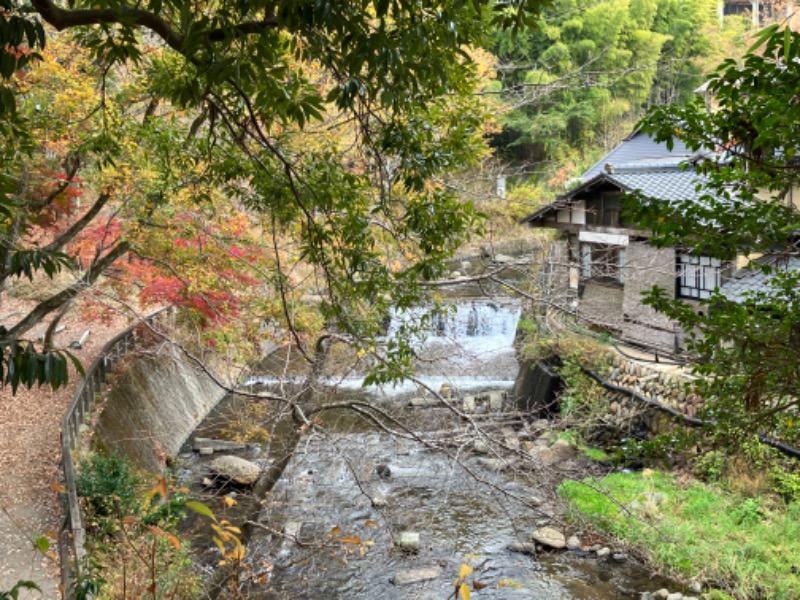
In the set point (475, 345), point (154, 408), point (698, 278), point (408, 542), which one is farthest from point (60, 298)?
point (475, 345)

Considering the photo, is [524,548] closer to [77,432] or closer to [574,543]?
[574,543]

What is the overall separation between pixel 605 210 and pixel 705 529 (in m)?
9.46

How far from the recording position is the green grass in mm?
9258

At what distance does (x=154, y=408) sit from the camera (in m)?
14.8

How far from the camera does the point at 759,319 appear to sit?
5.02m

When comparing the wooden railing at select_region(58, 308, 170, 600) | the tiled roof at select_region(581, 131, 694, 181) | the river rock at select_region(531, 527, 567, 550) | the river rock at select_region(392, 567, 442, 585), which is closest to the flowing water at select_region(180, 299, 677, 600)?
the river rock at select_region(392, 567, 442, 585)

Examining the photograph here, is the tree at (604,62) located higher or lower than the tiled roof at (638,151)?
higher

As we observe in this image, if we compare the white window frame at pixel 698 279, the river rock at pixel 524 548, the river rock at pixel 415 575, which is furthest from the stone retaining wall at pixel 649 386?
the river rock at pixel 415 575

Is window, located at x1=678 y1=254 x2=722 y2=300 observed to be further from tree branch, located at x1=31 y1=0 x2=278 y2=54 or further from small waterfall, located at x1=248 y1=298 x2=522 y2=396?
tree branch, located at x1=31 y1=0 x2=278 y2=54

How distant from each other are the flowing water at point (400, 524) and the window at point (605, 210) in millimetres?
6830

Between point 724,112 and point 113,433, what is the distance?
38.4ft

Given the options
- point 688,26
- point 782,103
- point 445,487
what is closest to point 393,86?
point 782,103

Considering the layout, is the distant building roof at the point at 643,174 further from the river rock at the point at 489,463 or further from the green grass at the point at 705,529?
the green grass at the point at 705,529

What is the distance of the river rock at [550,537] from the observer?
10578mm
